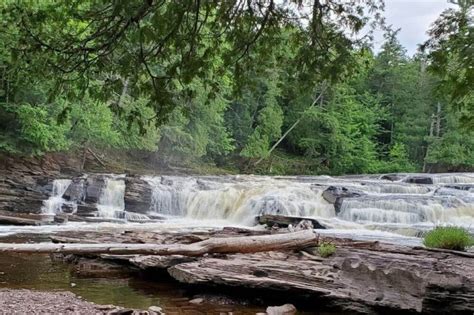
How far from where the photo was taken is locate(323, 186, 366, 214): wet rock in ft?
63.0

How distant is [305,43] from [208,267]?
346 centimetres

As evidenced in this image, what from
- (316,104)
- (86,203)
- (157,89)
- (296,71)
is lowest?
(86,203)

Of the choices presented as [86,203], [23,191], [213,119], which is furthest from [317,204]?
[213,119]

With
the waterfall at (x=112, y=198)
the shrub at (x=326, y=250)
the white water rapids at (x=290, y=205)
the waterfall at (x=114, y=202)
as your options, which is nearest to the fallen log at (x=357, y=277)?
the shrub at (x=326, y=250)

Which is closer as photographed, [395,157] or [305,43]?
[305,43]

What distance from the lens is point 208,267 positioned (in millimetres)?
7758

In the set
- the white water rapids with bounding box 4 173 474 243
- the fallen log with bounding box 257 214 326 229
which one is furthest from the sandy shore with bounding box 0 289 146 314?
the fallen log with bounding box 257 214 326 229

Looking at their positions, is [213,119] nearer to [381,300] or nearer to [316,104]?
[316,104]

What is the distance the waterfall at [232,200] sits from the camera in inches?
760

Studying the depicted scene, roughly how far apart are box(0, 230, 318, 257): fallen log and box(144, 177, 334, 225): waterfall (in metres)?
10.3

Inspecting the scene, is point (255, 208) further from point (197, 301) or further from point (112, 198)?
point (197, 301)

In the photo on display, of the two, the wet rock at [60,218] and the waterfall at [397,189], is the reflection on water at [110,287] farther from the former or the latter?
the waterfall at [397,189]

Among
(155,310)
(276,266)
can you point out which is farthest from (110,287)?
(276,266)

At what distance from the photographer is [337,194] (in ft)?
64.4
